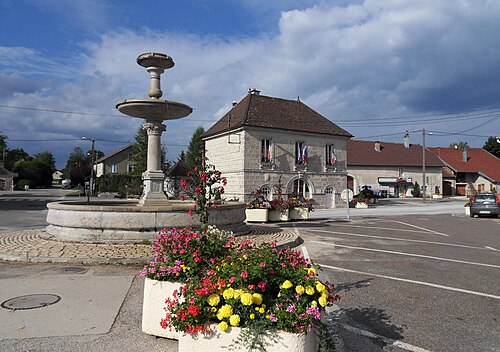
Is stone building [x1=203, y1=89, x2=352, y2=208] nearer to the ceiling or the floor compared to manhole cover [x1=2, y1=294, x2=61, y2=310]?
nearer to the ceiling

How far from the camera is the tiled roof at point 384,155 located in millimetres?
50875

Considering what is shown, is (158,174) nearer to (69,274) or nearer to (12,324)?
(69,274)

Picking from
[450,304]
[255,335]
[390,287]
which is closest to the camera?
[255,335]

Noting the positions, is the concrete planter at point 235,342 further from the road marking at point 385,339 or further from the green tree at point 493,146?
the green tree at point 493,146

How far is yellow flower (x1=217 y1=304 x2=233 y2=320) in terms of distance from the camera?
117 inches

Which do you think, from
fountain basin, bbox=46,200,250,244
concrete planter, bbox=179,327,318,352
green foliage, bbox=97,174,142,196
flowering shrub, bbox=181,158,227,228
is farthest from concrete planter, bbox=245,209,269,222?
green foliage, bbox=97,174,142,196

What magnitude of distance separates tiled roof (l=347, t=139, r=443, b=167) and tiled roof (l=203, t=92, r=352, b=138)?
19631mm

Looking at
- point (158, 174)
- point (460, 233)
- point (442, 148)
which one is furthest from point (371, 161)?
point (158, 174)

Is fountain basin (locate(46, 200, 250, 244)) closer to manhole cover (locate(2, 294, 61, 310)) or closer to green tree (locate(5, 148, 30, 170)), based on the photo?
manhole cover (locate(2, 294, 61, 310))

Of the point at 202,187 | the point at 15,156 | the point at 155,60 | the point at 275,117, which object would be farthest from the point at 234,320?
the point at 15,156

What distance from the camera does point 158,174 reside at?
12203 mm

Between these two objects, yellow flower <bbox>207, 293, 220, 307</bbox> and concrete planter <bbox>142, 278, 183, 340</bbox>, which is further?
concrete planter <bbox>142, 278, 183, 340</bbox>

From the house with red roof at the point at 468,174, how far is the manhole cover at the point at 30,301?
6272 cm

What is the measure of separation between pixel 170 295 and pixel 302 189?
87.0ft
